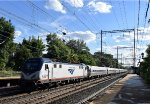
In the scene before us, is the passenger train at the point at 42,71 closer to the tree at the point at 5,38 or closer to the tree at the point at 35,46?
the tree at the point at 5,38

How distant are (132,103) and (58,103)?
4.85 meters

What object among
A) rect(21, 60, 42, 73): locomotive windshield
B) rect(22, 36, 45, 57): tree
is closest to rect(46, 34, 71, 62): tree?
rect(22, 36, 45, 57): tree

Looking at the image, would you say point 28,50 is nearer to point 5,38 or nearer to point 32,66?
point 5,38

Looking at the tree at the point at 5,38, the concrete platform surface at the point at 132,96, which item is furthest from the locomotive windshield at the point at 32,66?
the tree at the point at 5,38

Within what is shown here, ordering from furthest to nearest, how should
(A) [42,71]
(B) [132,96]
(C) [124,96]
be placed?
(A) [42,71] → (B) [132,96] → (C) [124,96]

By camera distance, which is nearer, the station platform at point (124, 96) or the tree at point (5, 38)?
the station platform at point (124, 96)

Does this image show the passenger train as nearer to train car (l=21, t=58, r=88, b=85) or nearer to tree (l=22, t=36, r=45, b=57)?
train car (l=21, t=58, r=88, b=85)

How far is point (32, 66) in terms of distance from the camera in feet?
100

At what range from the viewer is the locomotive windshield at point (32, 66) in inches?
1193

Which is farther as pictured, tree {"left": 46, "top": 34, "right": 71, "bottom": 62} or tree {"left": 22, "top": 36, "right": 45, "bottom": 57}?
tree {"left": 46, "top": 34, "right": 71, "bottom": 62}

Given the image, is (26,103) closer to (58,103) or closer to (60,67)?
(58,103)

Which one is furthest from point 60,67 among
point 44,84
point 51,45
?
point 51,45

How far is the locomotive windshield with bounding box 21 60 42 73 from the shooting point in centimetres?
3030

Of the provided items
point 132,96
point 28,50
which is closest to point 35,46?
point 28,50
